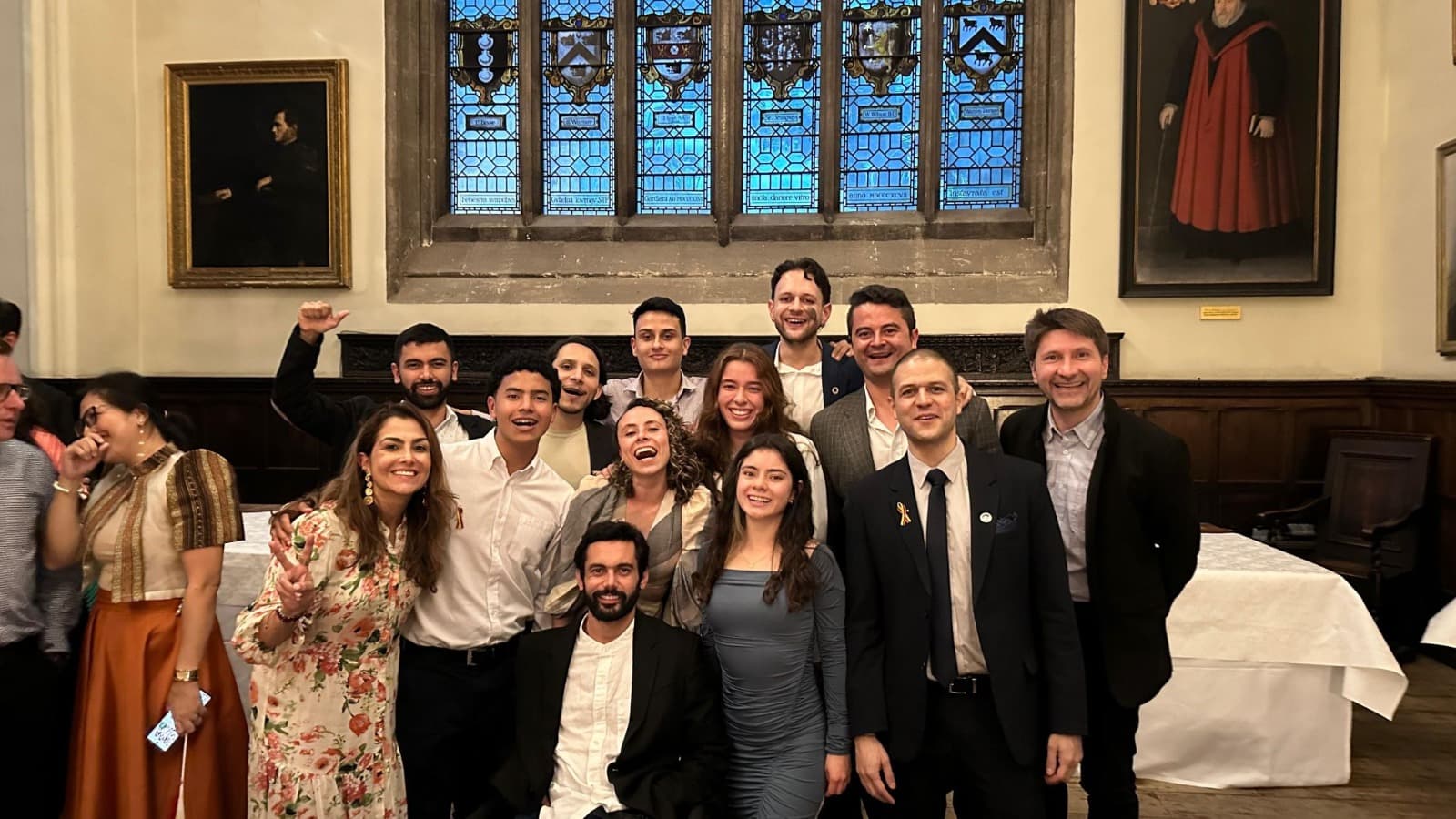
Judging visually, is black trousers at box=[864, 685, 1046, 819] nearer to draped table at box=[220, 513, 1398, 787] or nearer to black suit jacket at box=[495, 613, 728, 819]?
black suit jacket at box=[495, 613, 728, 819]

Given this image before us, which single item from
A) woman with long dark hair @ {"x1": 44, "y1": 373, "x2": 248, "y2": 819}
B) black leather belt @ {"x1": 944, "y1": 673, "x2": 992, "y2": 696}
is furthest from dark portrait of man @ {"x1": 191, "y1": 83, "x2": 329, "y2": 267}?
black leather belt @ {"x1": 944, "y1": 673, "x2": 992, "y2": 696}

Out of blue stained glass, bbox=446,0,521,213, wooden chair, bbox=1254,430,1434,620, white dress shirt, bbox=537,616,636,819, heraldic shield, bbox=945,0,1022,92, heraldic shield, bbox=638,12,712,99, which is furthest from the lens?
blue stained glass, bbox=446,0,521,213

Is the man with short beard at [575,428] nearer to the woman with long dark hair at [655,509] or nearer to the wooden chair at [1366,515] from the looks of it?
the woman with long dark hair at [655,509]

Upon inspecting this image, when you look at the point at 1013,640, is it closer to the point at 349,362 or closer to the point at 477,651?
the point at 477,651

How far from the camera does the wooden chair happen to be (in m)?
5.08


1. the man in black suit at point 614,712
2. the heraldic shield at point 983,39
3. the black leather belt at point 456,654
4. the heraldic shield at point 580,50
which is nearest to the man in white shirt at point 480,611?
the black leather belt at point 456,654

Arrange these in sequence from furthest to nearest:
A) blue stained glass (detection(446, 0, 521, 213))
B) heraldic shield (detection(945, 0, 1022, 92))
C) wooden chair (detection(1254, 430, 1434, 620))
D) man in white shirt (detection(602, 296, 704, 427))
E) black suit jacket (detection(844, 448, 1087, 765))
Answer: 1. blue stained glass (detection(446, 0, 521, 213))
2. heraldic shield (detection(945, 0, 1022, 92))
3. wooden chair (detection(1254, 430, 1434, 620))
4. man in white shirt (detection(602, 296, 704, 427))
5. black suit jacket (detection(844, 448, 1087, 765))

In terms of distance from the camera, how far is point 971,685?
227 centimetres

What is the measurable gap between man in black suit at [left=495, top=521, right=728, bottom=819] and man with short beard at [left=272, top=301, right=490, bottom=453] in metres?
1.02

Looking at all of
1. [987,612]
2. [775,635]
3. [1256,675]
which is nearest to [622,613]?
[775,635]

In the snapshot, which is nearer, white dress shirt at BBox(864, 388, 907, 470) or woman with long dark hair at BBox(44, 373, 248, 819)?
woman with long dark hair at BBox(44, 373, 248, 819)

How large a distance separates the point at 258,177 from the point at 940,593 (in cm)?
624

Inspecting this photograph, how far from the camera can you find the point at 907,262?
21.8 ft

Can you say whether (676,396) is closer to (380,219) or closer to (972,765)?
(972,765)
